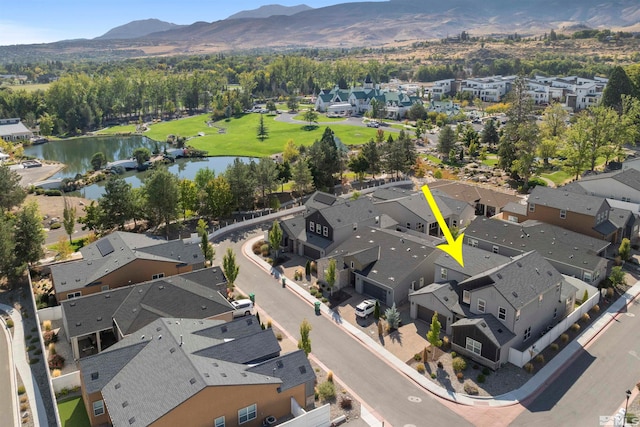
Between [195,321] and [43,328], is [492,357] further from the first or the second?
[43,328]

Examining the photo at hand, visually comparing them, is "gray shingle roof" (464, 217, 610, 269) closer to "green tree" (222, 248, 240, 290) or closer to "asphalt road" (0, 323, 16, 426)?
"green tree" (222, 248, 240, 290)

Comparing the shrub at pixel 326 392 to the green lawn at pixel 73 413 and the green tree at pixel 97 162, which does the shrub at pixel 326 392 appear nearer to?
the green lawn at pixel 73 413

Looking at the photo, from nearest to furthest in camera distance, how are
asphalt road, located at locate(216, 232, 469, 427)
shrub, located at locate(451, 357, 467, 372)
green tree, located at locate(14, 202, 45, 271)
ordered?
asphalt road, located at locate(216, 232, 469, 427) < shrub, located at locate(451, 357, 467, 372) < green tree, located at locate(14, 202, 45, 271)

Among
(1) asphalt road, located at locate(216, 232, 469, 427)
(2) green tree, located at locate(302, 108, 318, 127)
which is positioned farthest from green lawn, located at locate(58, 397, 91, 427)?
(2) green tree, located at locate(302, 108, 318, 127)

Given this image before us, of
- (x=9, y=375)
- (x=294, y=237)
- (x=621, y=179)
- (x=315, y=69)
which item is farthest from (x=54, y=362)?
(x=315, y=69)

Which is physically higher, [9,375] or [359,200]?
[359,200]

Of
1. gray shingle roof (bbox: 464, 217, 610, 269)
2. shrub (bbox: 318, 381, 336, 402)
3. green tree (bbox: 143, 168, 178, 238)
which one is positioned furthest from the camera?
green tree (bbox: 143, 168, 178, 238)

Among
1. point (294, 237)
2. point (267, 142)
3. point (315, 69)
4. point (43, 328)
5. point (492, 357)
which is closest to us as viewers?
point (492, 357)

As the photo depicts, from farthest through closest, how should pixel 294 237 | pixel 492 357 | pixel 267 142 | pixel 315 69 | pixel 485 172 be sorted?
pixel 315 69 → pixel 267 142 → pixel 485 172 → pixel 294 237 → pixel 492 357
